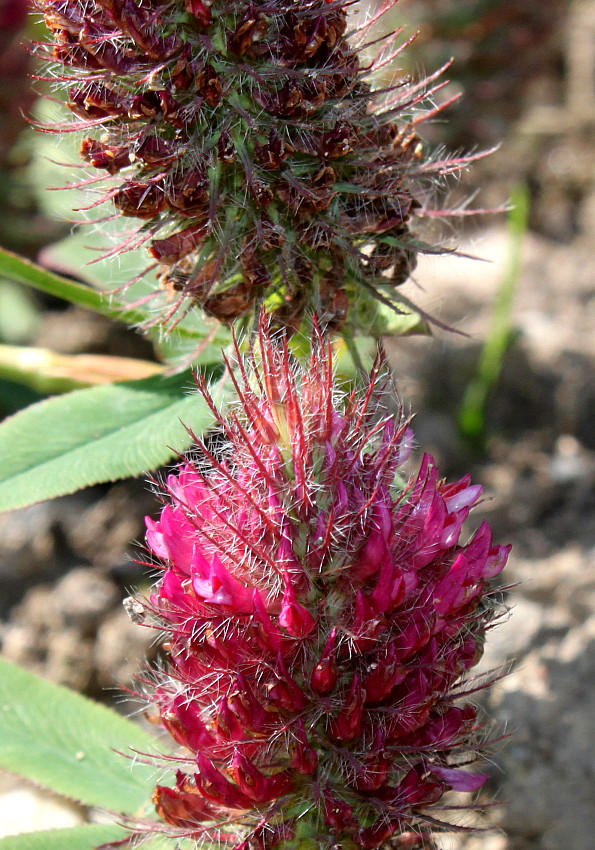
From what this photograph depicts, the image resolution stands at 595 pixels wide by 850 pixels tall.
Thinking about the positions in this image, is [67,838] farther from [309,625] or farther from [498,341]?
[498,341]

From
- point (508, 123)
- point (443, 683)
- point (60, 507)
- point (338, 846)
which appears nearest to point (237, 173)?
point (443, 683)

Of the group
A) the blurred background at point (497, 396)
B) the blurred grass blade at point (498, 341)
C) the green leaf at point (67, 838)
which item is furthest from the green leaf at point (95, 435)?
the blurred grass blade at point (498, 341)

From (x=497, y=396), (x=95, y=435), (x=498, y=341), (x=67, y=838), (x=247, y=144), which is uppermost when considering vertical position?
(x=497, y=396)

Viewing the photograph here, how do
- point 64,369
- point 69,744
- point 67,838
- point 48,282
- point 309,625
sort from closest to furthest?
point 309,625 → point 67,838 → point 69,744 → point 48,282 → point 64,369

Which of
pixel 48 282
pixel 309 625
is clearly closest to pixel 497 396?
pixel 48 282

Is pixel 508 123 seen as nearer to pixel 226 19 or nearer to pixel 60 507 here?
pixel 60 507

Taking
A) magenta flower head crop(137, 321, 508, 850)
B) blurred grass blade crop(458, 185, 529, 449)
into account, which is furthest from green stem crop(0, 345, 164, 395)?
blurred grass blade crop(458, 185, 529, 449)
